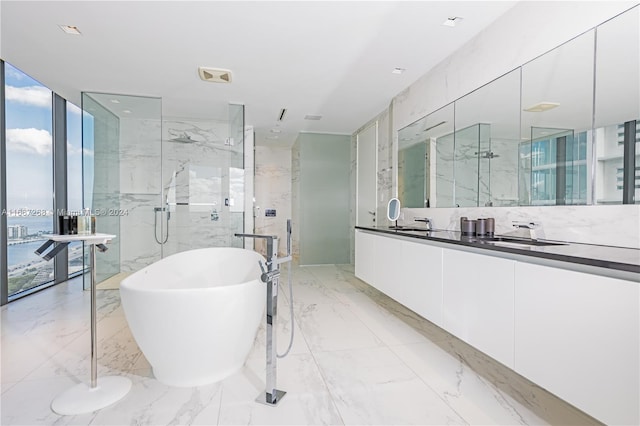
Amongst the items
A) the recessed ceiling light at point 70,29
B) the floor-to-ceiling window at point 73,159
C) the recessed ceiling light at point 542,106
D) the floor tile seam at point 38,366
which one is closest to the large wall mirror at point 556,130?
the recessed ceiling light at point 542,106

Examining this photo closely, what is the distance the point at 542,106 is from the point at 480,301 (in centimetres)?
134

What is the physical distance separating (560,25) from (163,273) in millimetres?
3169

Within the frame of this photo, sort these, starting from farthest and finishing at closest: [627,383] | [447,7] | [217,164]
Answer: [217,164] < [447,7] < [627,383]

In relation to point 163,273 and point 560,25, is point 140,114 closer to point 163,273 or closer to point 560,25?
point 163,273

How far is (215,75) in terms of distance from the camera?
3.57m

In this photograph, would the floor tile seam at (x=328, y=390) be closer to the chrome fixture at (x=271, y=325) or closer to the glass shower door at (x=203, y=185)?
the chrome fixture at (x=271, y=325)

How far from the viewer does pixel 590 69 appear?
1838 millimetres

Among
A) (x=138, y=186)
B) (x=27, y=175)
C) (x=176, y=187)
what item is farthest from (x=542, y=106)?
(x=27, y=175)

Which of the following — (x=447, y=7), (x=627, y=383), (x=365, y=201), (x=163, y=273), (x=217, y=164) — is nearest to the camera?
(x=627, y=383)

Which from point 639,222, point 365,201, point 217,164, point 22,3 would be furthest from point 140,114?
point 639,222

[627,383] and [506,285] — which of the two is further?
[506,285]

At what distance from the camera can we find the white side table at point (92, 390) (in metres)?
1.74

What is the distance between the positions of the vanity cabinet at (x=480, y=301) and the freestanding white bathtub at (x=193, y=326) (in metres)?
1.20

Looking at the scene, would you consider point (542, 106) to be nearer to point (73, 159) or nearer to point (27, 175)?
point (27, 175)
